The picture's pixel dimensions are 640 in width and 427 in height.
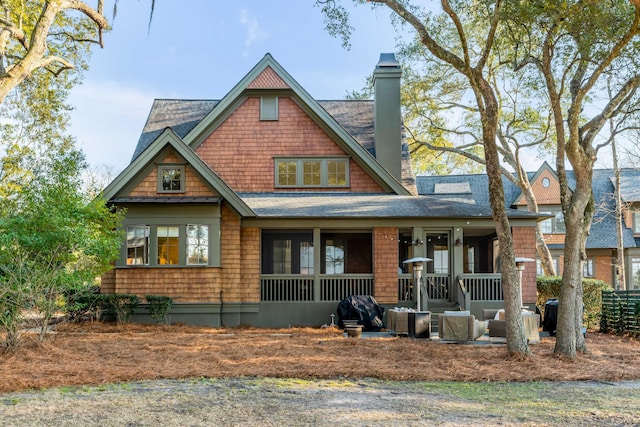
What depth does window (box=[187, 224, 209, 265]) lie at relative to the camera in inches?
621

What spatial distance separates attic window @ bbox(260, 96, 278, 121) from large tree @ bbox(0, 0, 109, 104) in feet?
17.0

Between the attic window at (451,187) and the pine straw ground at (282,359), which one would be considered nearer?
the pine straw ground at (282,359)

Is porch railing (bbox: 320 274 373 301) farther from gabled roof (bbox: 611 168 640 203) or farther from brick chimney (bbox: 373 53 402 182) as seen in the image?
gabled roof (bbox: 611 168 640 203)

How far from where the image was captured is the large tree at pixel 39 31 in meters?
13.7

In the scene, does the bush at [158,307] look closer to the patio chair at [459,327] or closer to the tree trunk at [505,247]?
the patio chair at [459,327]

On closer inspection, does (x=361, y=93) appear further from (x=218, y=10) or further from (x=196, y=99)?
(x=218, y=10)

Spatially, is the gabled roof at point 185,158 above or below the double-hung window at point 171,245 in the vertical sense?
above

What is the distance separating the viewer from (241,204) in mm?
15430

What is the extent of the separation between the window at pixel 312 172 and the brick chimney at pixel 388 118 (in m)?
1.39

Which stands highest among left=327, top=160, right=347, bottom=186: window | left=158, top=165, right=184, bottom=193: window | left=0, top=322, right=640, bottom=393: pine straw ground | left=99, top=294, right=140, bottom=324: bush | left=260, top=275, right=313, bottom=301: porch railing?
left=327, top=160, right=347, bottom=186: window

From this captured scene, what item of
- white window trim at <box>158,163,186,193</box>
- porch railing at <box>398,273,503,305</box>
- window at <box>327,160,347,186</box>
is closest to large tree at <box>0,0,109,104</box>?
white window trim at <box>158,163,186,193</box>

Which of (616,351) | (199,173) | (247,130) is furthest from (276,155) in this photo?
(616,351)

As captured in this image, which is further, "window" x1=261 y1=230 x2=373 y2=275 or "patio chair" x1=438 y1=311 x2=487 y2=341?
"window" x1=261 y1=230 x2=373 y2=275

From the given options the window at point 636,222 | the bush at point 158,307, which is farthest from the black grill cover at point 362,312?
the window at point 636,222
